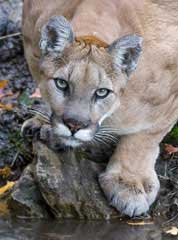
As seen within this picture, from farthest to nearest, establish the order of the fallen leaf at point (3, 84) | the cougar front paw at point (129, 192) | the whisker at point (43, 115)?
the fallen leaf at point (3, 84)
the whisker at point (43, 115)
the cougar front paw at point (129, 192)

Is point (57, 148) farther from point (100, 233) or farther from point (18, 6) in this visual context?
point (18, 6)

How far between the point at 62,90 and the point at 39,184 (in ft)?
2.27

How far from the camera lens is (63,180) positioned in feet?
19.0

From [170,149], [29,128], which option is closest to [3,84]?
[29,128]

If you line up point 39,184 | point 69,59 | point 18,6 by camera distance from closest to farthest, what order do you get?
point 69,59
point 39,184
point 18,6

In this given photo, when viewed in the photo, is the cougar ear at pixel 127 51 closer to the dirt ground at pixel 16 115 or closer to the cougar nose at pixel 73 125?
the cougar nose at pixel 73 125

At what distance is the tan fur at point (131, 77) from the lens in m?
5.55

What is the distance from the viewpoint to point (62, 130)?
534cm

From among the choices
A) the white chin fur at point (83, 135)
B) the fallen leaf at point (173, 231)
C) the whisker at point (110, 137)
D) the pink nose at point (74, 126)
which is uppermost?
the pink nose at point (74, 126)

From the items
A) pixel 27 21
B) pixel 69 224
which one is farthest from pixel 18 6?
pixel 69 224

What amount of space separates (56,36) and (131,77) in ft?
1.95

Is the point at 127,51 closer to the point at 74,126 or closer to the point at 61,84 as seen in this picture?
the point at 61,84

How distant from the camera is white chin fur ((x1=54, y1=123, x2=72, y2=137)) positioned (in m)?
5.31

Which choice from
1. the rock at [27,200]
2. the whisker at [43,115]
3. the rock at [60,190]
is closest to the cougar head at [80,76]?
the rock at [60,190]
